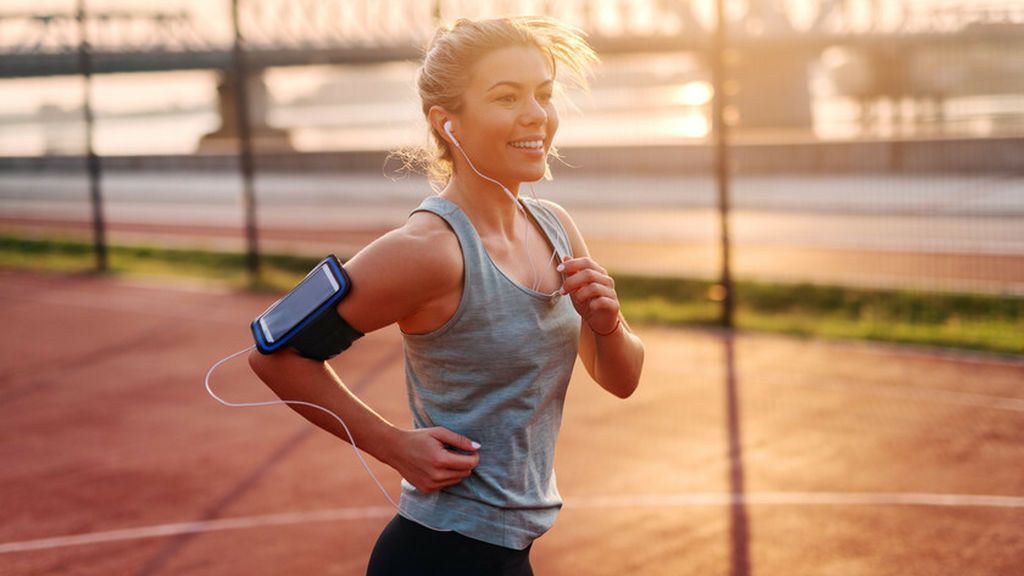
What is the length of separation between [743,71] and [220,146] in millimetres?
20612

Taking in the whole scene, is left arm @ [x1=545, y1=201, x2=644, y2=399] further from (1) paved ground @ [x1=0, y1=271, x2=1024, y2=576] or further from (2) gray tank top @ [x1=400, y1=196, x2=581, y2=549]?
(1) paved ground @ [x1=0, y1=271, x2=1024, y2=576]

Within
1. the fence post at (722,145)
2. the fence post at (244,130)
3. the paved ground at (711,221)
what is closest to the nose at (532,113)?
the fence post at (722,145)

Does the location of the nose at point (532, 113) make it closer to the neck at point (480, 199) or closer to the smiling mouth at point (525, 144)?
the smiling mouth at point (525, 144)

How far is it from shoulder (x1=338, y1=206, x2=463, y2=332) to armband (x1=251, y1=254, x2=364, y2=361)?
3 cm

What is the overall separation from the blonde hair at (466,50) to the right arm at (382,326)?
25 centimetres

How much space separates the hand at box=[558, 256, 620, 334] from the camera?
2.49m

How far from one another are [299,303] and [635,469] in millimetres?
4507

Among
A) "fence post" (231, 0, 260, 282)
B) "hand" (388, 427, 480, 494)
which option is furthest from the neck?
Answer: "fence post" (231, 0, 260, 282)

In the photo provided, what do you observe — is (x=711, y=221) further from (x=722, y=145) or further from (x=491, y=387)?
(x=491, y=387)

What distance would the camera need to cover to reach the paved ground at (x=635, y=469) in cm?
544

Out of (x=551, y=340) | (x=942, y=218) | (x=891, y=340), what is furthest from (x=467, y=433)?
(x=942, y=218)

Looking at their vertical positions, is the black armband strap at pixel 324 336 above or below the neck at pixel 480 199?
below

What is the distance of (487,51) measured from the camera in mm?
2551

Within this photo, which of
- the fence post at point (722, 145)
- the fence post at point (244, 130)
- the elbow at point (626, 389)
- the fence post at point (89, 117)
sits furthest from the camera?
the fence post at point (89, 117)
